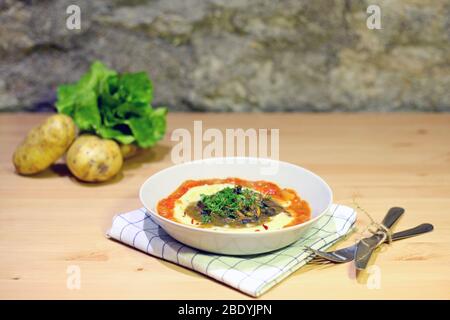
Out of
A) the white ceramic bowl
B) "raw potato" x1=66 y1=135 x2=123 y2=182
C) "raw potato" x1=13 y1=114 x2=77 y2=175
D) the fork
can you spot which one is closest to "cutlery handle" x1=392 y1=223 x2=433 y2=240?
the fork

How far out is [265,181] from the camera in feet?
4.04

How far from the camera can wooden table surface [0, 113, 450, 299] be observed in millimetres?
960

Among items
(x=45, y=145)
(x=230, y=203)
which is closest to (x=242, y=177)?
(x=230, y=203)

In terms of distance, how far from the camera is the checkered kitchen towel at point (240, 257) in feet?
3.13

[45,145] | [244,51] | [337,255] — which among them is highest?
[244,51]

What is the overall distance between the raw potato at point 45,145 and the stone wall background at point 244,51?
492 mm

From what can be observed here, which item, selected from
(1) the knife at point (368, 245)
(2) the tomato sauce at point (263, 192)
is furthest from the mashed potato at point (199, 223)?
(1) the knife at point (368, 245)

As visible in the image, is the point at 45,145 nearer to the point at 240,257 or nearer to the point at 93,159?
the point at 93,159

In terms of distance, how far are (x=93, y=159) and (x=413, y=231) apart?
0.69 metres

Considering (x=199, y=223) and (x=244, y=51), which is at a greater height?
(x=244, y=51)

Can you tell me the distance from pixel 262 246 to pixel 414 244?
12.2 inches

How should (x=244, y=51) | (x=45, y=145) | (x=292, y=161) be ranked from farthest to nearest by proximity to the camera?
(x=244, y=51) → (x=292, y=161) → (x=45, y=145)

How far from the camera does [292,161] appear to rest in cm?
152

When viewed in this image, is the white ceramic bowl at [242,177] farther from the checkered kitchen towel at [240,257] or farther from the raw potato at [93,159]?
the raw potato at [93,159]
